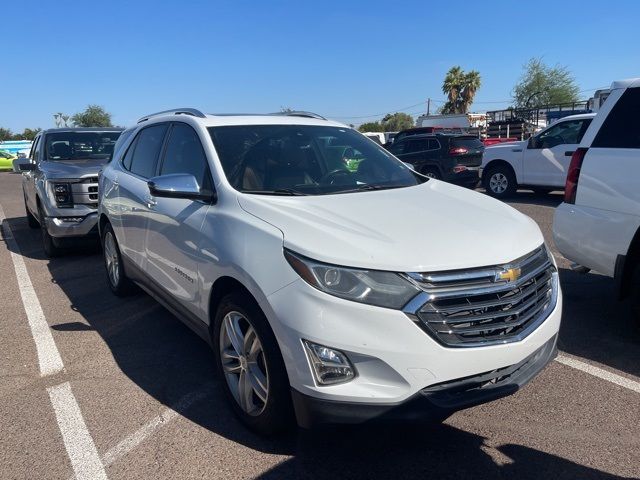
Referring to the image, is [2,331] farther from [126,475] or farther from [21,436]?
[126,475]

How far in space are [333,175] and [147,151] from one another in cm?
198

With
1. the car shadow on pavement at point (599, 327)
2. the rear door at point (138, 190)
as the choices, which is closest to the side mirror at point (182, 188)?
the rear door at point (138, 190)

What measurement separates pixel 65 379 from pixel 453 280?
2980 millimetres

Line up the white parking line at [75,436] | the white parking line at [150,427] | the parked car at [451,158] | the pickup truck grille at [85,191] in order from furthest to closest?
the parked car at [451,158], the pickup truck grille at [85,191], the white parking line at [150,427], the white parking line at [75,436]

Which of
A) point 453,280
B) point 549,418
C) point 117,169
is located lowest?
point 549,418

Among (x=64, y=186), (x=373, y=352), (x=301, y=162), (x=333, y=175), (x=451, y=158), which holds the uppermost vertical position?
(x=301, y=162)

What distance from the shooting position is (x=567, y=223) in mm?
4746

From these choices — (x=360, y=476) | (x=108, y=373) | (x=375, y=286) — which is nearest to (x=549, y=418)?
(x=360, y=476)

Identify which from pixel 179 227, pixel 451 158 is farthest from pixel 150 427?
pixel 451 158

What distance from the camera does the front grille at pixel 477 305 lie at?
2473 mm

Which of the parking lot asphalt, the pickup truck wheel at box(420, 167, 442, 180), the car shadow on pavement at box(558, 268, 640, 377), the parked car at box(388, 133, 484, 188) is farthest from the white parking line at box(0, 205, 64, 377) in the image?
the pickup truck wheel at box(420, 167, 442, 180)

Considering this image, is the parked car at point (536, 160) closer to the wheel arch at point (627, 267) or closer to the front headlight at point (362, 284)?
the wheel arch at point (627, 267)

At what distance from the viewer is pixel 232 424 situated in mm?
3230

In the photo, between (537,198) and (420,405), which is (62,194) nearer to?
(420,405)
